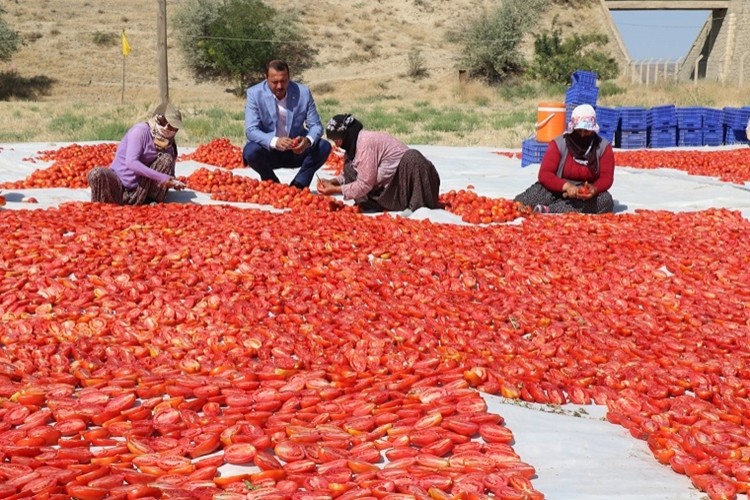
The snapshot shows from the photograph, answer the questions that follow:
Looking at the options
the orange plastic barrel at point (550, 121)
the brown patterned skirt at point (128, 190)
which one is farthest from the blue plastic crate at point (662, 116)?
the brown patterned skirt at point (128, 190)

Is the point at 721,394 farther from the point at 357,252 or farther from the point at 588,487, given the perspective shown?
the point at 357,252

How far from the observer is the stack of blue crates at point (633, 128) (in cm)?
1562

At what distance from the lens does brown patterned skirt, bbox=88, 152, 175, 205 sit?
7.70 metres

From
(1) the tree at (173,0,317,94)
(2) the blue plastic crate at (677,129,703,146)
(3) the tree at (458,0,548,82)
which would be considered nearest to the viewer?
(2) the blue plastic crate at (677,129,703,146)

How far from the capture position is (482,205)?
7875 mm

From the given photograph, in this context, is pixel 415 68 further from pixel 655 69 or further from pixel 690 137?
pixel 690 137

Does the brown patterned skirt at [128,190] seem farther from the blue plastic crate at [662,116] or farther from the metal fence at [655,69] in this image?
the metal fence at [655,69]

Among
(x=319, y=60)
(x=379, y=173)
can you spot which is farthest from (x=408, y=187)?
(x=319, y=60)

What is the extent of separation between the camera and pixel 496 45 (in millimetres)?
39125

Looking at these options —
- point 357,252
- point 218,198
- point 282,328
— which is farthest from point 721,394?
point 218,198

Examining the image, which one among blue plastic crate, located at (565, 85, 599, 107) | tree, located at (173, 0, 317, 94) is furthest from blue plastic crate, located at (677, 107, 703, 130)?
tree, located at (173, 0, 317, 94)

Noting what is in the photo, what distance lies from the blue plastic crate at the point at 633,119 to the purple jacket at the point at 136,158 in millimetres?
10608

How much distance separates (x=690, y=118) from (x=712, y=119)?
0.45m

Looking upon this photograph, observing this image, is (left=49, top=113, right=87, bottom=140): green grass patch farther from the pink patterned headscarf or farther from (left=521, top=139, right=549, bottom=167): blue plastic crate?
the pink patterned headscarf
